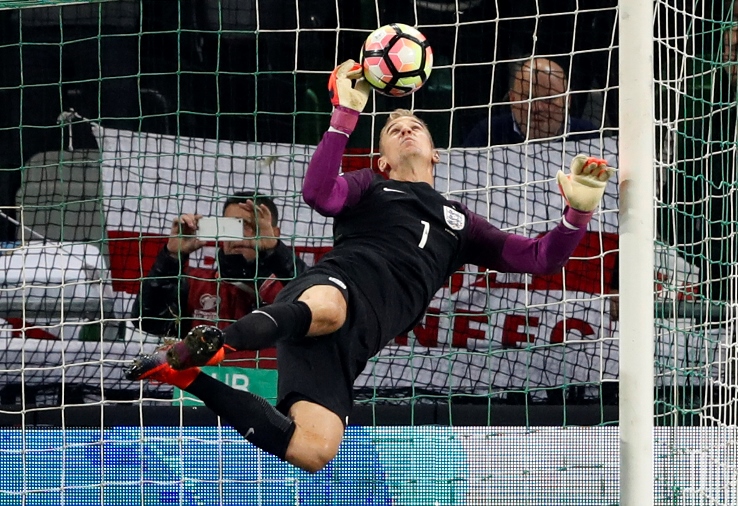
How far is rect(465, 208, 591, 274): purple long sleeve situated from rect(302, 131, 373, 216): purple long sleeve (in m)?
0.65

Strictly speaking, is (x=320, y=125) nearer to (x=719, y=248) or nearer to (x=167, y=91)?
(x=167, y=91)

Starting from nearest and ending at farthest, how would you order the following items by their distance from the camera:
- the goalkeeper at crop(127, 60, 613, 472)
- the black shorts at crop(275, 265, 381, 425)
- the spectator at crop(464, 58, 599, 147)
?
the goalkeeper at crop(127, 60, 613, 472) < the black shorts at crop(275, 265, 381, 425) < the spectator at crop(464, 58, 599, 147)

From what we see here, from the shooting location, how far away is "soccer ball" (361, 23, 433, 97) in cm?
441

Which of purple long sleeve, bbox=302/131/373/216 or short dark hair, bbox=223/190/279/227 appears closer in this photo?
purple long sleeve, bbox=302/131/373/216

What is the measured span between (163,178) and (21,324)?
1113 mm

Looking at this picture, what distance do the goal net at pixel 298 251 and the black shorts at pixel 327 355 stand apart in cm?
124

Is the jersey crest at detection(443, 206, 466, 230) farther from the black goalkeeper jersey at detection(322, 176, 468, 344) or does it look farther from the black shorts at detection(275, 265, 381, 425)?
the black shorts at detection(275, 265, 381, 425)

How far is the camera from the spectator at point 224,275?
19.3 feet

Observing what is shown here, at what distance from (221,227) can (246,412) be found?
6.49 feet

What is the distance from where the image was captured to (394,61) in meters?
4.41

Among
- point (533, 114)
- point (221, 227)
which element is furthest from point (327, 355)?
point (533, 114)

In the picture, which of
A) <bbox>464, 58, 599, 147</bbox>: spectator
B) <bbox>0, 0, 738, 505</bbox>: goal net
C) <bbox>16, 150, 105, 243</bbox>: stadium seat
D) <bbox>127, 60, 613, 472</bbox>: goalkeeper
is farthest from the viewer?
<bbox>16, 150, 105, 243</bbox>: stadium seat

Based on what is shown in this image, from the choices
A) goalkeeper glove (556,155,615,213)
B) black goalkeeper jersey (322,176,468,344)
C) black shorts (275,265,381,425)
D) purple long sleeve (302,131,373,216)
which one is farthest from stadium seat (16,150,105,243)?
goalkeeper glove (556,155,615,213)

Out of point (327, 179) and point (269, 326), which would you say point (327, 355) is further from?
point (327, 179)
